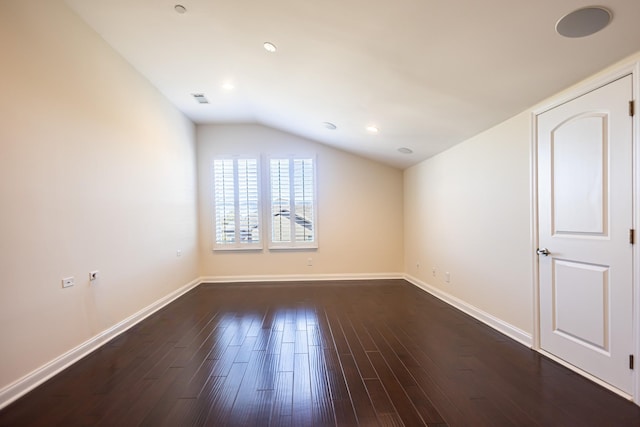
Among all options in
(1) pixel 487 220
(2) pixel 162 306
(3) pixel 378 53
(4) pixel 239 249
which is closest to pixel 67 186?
(2) pixel 162 306

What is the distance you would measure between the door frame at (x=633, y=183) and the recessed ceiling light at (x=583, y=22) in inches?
16.1

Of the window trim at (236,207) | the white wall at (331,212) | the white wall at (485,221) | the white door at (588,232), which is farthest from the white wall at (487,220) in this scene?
the window trim at (236,207)

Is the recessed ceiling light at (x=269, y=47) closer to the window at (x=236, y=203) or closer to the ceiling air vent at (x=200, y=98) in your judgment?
the ceiling air vent at (x=200, y=98)

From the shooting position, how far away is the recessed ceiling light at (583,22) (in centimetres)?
160

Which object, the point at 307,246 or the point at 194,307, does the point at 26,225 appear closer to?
the point at 194,307

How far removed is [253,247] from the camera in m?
5.47

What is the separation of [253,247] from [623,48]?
5179 mm

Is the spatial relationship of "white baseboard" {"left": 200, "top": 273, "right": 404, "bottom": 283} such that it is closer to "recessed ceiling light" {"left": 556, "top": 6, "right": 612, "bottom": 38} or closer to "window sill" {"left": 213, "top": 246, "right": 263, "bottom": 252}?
"window sill" {"left": 213, "top": 246, "right": 263, "bottom": 252}

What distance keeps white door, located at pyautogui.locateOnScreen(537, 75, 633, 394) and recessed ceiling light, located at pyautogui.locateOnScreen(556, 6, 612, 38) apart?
1.57ft

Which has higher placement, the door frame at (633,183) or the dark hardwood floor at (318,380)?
the door frame at (633,183)

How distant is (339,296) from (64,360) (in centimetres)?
319

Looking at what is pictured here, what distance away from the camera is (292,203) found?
5516mm

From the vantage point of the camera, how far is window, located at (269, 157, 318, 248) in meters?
5.50

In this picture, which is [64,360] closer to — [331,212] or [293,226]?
[293,226]
